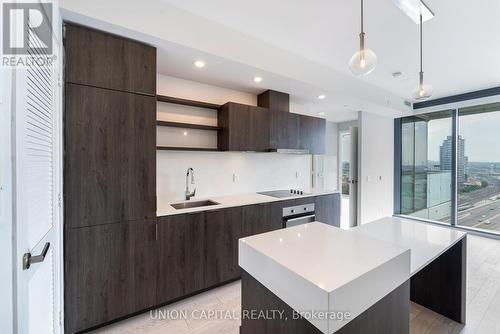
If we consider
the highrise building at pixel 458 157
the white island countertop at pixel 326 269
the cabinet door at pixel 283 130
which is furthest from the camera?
the highrise building at pixel 458 157

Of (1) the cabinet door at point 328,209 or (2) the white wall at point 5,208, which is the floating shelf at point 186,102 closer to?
(2) the white wall at point 5,208

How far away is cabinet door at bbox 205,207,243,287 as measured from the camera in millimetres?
2286

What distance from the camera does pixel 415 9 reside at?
1829 mm

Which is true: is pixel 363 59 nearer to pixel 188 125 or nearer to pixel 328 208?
pixel 188 125

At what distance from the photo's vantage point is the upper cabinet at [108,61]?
1.61 metres

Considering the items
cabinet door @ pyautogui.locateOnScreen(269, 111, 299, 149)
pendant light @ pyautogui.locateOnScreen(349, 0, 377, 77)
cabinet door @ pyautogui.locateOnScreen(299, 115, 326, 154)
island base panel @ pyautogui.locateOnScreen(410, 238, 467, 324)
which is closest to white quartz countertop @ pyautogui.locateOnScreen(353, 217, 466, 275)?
island base panel @ pyautogui.locateOnScreen(410, 238, 467, 324)

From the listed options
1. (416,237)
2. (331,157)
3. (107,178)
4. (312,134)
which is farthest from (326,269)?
(331,157)

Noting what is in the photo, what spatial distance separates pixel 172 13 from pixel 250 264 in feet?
7.10

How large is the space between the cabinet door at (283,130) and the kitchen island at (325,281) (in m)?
1.83

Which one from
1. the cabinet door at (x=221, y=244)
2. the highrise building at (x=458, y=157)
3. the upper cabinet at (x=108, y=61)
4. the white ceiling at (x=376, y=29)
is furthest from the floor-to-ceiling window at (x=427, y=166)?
the upper cabinet at (x=108, y=61)

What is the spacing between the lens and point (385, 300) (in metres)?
0.96

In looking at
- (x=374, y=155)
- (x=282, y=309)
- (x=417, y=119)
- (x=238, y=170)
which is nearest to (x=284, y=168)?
(x=238, y=170)

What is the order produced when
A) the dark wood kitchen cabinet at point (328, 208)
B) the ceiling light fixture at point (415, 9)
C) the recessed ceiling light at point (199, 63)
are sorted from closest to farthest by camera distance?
the ceiling light fixture at point (415, 9), the recessed ceiling light at point (199, 63), the dark wood kitchen cabinet at point (328, 208)

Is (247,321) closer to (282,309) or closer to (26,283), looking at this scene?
(282,309)
